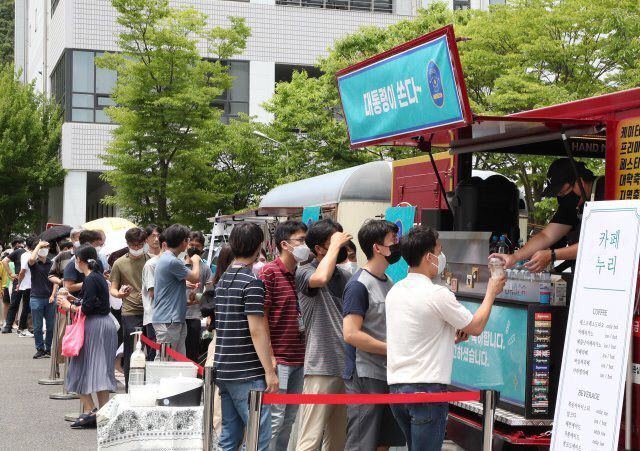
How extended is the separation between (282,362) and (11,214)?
39.6 metres

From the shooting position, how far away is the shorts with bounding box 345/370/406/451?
5812 millimetres

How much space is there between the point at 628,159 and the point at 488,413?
1841 millimetres

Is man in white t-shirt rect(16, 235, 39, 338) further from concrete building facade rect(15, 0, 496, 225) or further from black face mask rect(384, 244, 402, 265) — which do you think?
concrete building facade rect(15, 0, 496, 225)

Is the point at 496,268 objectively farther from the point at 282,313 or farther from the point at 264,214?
the point at 264,214

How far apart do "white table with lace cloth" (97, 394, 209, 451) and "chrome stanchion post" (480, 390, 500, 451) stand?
6.24 feet

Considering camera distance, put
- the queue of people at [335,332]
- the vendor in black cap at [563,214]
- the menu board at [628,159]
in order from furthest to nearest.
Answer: the vendor in black cap at [563,214]
the menu board at [628,159]
the queue of people at [335,332]

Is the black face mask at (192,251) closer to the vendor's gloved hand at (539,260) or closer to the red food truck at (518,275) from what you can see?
the red food truck at (518,275)

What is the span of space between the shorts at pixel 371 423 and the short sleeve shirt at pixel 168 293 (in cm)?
388

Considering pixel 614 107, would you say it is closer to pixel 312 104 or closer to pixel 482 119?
pixel 482 119

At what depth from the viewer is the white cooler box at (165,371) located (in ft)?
22.9

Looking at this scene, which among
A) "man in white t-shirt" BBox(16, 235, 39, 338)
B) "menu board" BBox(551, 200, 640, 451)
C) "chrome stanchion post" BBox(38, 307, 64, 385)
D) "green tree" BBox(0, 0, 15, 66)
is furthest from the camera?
"green tree" BBox(0, 0, 15, 66)

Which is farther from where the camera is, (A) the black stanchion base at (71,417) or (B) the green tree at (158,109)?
(B) the green tree at (158,109)

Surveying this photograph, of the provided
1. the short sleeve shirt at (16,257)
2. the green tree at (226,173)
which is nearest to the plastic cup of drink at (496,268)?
the short sleeve shirt at (16,257)

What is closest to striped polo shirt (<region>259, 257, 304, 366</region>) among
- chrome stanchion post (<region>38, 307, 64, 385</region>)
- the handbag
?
the handbag
